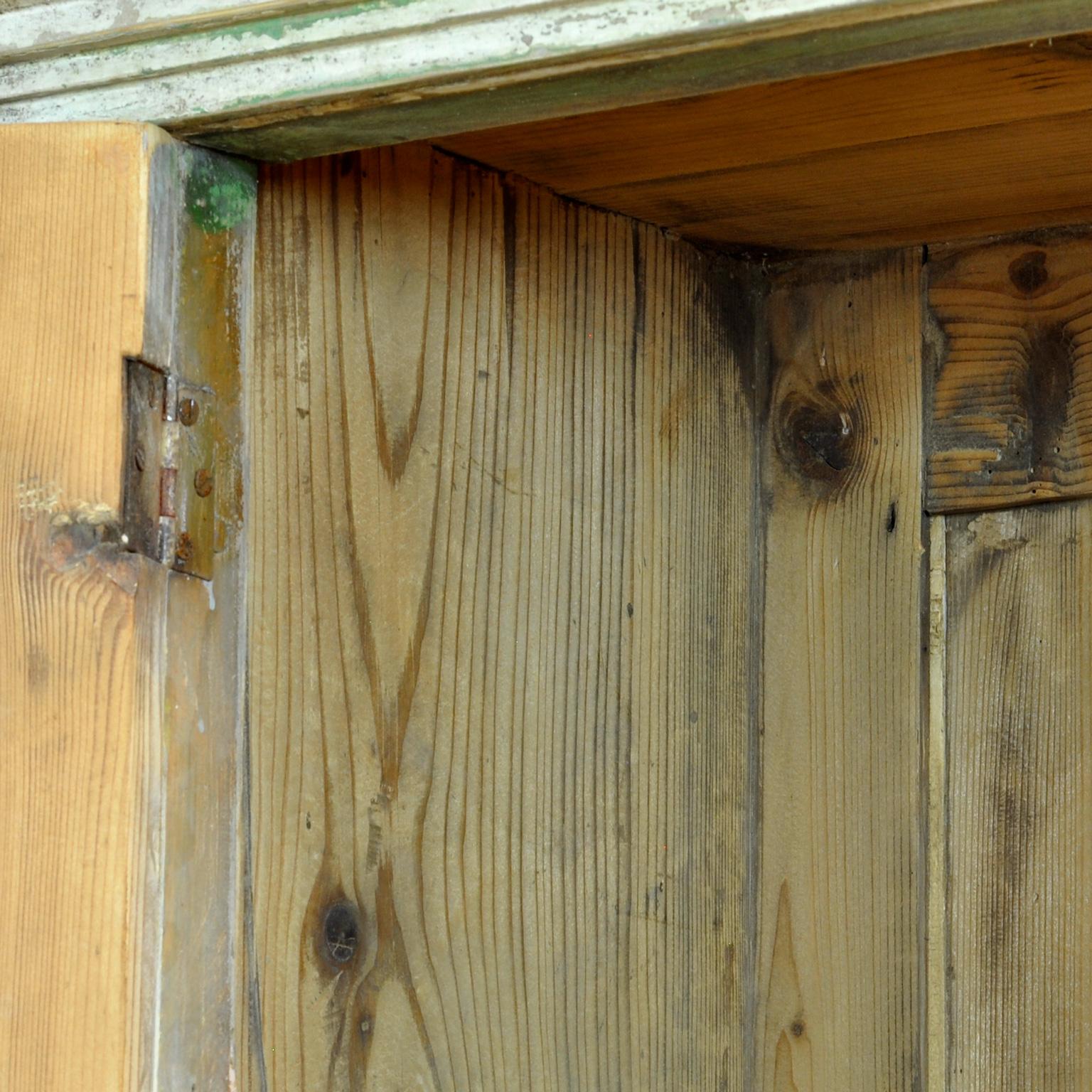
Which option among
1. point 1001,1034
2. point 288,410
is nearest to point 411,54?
point 288,410

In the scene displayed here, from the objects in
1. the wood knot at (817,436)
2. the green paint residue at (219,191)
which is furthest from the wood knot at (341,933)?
the wood knot at (817,436)

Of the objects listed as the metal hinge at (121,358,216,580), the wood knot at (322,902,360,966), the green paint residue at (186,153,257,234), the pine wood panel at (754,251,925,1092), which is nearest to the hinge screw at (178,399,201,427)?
the metal hinge at (121,358,216,580)

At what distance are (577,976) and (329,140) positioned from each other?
2.10ft

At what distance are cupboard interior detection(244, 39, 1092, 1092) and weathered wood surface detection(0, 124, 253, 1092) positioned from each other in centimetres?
9

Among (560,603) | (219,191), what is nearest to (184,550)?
(219,191)

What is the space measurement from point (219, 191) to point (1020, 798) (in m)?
0.77

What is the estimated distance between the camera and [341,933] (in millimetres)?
920

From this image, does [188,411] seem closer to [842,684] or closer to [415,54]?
[415,54]

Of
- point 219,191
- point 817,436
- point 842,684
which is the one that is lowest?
point 842,684

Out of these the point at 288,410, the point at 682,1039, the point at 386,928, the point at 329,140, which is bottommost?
the point at 682,1039

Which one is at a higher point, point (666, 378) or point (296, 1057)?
point (666, 378)

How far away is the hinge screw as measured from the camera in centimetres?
82

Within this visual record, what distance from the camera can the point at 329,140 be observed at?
32.0 inches

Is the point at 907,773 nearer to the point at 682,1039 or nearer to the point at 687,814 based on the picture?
the point at 687,814
